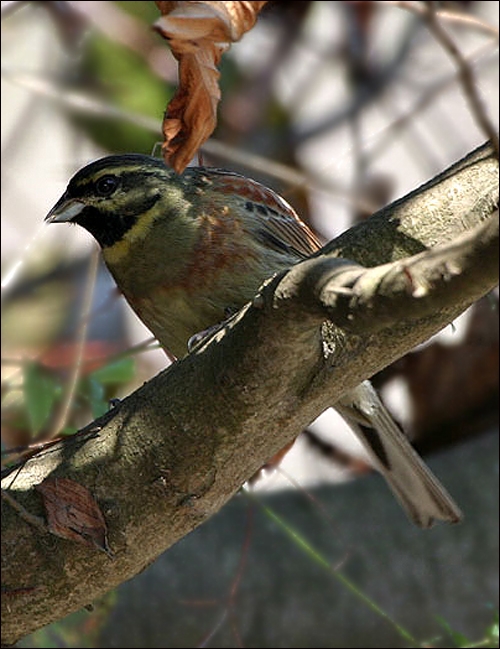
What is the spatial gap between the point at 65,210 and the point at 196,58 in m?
1.09

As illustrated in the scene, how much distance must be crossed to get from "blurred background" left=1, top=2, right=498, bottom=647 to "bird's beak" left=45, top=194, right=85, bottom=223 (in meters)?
0.26

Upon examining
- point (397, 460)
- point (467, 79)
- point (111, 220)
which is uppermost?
point (111, 220)

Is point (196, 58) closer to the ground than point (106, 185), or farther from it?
closer to the ground

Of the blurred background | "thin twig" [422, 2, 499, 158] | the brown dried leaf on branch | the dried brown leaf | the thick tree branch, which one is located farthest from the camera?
the blurred background

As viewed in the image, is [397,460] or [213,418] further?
[397,460]

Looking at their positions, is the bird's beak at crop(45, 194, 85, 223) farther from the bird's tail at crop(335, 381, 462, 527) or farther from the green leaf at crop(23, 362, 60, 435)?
the bird's tail at crop(335, 381, 462, 527)

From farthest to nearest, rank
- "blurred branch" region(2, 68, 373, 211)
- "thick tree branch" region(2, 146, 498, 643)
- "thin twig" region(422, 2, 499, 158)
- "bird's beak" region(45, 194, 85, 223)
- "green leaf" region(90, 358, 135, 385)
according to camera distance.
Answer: "blurred branch" region(2, 68, 373, 211) < "green leaf" region(90, 358, 135, 385) < "bird's beak" region(45, 194, 85, 223) < "thick tree branch" region(2, 146, 498, 643) < "thin twig" region(422, 2, 499, 158)

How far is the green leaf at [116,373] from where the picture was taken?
3230 mm

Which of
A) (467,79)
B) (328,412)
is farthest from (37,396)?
(467,79)

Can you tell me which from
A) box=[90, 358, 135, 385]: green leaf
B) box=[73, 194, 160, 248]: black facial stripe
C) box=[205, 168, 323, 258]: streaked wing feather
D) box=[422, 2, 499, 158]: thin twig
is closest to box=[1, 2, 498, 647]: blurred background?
box=[90, 358, 135, 385]: green leaf

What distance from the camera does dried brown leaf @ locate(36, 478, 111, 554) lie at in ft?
6.85

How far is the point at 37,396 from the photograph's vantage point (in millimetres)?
2967

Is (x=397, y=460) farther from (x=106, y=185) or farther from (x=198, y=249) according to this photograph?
(x=106, y=185)

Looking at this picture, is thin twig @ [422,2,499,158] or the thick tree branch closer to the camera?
thin twig @ [422,2,499,158]
